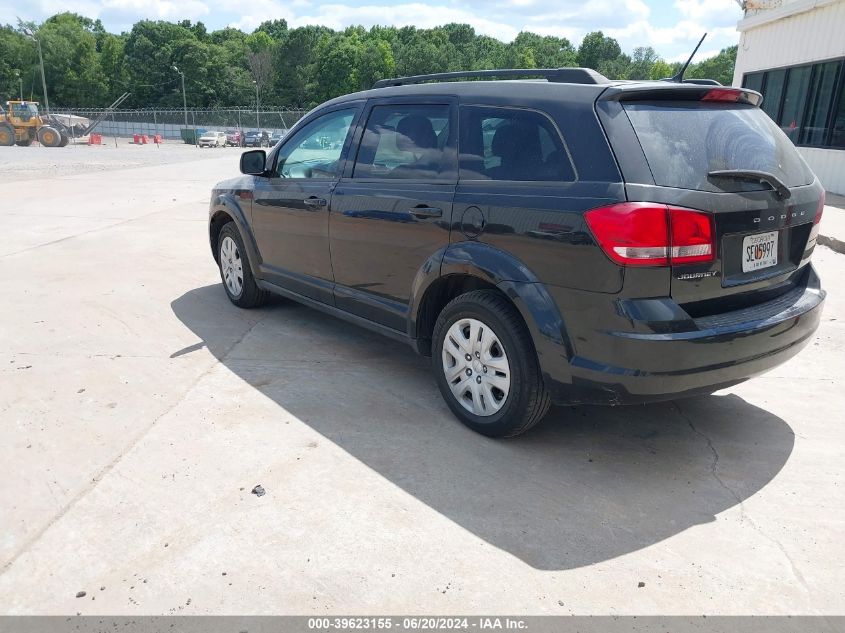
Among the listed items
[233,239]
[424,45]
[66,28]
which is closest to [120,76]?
[66,28]

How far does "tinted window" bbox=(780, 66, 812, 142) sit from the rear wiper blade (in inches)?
559

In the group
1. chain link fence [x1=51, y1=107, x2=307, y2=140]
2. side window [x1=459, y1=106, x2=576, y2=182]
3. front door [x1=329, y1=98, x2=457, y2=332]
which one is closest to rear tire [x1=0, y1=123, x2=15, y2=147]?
chain link fence [x1=51, y1=107, x2=307, y2=140]

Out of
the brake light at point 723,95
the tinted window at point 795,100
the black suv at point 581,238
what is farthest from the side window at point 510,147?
the tinted window at point 795,100

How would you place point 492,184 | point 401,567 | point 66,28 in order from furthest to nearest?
point 66,28, point 492,184, point 401,567

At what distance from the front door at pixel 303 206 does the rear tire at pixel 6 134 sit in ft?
129

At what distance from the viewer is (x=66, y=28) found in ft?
379

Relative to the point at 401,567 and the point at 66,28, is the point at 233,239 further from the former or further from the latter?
the point at 66,28

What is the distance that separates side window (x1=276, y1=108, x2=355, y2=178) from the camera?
471cm

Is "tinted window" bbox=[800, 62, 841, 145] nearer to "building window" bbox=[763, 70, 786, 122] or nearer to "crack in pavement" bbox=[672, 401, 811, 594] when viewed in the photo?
"building window" bbox=[763, 70, 786, 122]

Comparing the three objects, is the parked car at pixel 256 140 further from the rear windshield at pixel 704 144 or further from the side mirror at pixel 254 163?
the rear windshield at pixel 704 144

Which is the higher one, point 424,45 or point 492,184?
point 424,45

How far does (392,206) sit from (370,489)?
5.62ft

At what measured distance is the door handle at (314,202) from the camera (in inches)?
185

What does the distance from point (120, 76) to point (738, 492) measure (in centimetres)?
12119
